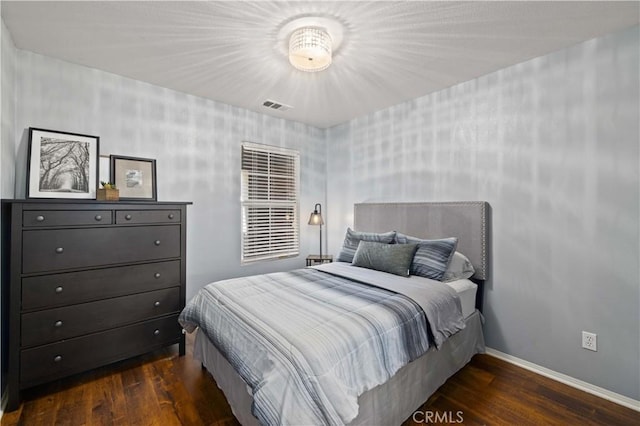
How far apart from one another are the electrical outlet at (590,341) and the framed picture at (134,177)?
3.77 metres

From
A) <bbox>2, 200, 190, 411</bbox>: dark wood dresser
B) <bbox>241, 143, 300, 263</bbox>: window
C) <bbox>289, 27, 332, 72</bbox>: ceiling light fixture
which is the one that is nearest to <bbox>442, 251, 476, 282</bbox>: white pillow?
<bbox>289, 27, 332, 72</bbox>: ceiling light fixture

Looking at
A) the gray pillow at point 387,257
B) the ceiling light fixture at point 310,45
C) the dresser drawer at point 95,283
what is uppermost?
the ceiling light fixture at point 310,45

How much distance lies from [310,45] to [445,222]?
6.70 ft

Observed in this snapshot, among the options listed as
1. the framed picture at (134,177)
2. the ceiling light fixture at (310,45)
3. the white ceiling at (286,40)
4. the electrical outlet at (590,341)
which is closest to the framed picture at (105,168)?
the framed picture at (134,177)

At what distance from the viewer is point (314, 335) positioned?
1.42m

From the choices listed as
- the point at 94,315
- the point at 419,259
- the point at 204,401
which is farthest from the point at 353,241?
the point at 94,315

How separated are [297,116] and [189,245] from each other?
6.88ft

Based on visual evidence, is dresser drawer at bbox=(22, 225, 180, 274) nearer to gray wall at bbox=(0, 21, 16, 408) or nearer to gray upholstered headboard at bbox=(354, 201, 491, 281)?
gray wall at bbox=(0, 21, 16, 408)

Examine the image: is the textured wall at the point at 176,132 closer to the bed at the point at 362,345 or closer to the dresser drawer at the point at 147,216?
the dresser drawer at the point at 147,216

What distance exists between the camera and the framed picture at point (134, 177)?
2.60m

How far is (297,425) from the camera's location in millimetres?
1162

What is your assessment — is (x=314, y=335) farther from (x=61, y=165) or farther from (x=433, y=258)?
(x=61, y=165)

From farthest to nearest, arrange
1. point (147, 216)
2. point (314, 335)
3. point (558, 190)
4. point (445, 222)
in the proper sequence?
point (445, 222) < point (147, 216) < point (558, 190) < point (314, 335)

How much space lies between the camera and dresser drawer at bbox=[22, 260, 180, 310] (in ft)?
6.36
